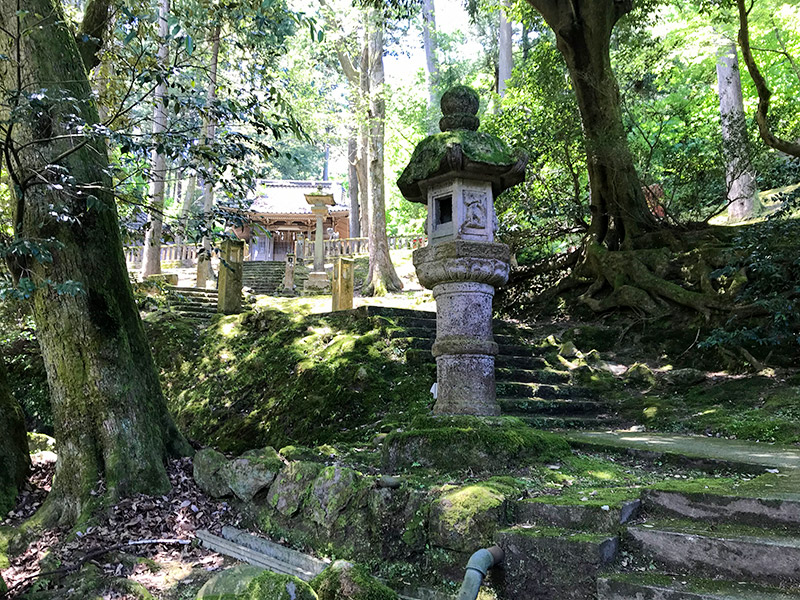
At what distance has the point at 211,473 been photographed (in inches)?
175

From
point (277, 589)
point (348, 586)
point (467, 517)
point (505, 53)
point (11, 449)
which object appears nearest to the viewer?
point (277, 589)

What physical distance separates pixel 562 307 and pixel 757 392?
3.99 m

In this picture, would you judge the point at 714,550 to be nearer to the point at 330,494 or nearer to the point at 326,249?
the point at 330,494

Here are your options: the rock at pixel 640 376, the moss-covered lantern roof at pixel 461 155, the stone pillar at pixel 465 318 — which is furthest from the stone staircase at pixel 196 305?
the rock at pixel 640 376

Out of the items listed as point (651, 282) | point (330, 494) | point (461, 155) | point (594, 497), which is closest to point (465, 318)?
point (461, 155)

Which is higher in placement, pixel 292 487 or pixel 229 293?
pixel 229 293

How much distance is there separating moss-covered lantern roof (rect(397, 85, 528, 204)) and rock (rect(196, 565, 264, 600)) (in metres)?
3.03

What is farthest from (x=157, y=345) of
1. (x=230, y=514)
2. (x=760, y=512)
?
(x=760, y=512)

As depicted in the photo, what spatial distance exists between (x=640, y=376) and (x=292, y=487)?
198 inches

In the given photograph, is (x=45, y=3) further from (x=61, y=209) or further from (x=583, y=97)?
(x=583, y=97)

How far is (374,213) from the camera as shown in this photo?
15547mm

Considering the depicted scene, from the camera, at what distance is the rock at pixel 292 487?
149 inches

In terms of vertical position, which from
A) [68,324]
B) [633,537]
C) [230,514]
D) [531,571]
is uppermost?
[68,324]

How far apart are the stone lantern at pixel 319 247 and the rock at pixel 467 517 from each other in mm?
14158
